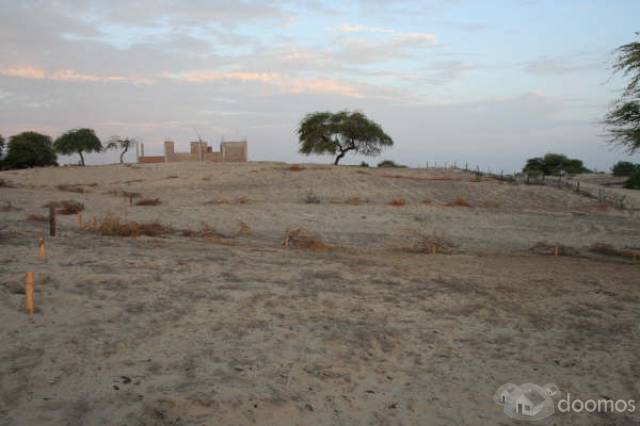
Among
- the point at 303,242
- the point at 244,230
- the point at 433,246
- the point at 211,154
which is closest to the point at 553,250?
the point at 433,246

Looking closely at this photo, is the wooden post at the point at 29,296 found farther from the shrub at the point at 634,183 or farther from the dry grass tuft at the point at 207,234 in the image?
the shrub at the point at 634,183

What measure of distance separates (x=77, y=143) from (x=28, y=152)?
4748 mm

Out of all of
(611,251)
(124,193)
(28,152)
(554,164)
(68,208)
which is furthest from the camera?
(554,164)

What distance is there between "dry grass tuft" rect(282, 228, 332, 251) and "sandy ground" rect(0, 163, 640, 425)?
302mm

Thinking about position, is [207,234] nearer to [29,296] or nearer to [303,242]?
[303,242]

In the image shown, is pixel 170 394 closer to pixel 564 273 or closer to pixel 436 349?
pixel 436 349

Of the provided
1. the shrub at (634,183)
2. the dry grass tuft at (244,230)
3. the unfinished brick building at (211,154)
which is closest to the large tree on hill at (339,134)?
the unfinished brick building at (211,154)

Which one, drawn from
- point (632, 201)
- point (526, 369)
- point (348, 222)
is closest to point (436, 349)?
point (526, 369)

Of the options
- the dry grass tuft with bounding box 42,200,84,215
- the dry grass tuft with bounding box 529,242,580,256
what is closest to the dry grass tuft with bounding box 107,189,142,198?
the dry grass tuft with bounding box 42,200,84,215

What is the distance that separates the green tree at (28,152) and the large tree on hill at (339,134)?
2361 cm

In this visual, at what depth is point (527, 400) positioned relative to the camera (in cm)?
491

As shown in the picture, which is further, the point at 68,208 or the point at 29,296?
the point at 68,208

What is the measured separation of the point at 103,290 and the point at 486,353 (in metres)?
5.03

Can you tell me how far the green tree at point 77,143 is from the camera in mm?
49750
